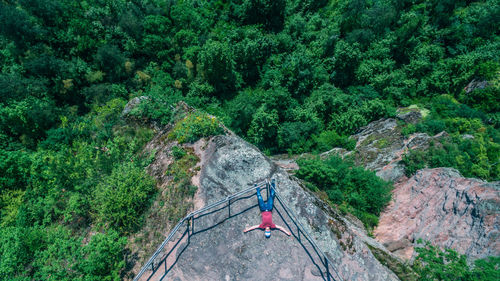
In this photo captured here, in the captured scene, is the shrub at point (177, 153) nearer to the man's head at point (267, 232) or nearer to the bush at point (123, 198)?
the bush at point (123, 198)

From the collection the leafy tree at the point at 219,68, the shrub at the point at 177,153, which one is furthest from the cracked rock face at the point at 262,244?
the leafy tree at the point at 219,68

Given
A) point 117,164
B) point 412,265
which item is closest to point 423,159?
point 412,265

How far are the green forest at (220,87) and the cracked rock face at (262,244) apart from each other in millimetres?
2262

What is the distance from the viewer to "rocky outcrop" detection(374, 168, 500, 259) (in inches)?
448

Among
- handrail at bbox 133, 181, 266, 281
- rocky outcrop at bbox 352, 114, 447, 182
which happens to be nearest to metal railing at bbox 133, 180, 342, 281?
handrail at bbox 133, 181, 266, 281

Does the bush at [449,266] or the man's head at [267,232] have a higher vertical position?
the man's head at [267,232]

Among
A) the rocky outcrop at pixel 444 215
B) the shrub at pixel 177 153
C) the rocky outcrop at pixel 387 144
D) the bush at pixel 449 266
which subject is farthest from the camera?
the rocky outcrop at pixel 387 144

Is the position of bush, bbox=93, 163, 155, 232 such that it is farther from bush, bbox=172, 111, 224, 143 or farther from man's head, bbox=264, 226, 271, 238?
man's head, bbox=264, 226, 271, 238

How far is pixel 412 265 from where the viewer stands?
11.8m

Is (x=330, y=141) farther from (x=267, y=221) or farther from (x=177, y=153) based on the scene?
(x=177, y=153)

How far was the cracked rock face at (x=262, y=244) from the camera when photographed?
356 inches

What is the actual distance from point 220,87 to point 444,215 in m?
25.7

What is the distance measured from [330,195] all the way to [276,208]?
23.0 feet

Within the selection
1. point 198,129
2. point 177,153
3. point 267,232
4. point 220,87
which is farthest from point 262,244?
point 220,87
